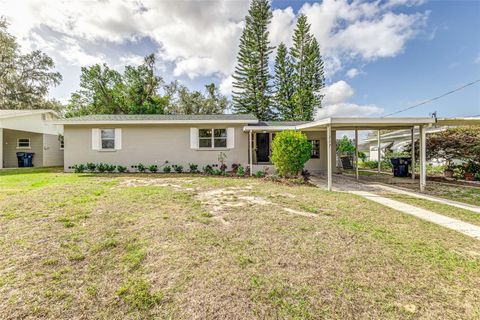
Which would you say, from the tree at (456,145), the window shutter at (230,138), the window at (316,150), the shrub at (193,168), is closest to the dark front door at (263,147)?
the window shutter at (230,138)

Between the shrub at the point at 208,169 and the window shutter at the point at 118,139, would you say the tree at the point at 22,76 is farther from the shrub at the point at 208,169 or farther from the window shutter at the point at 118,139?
the shrub at the point at 208,169

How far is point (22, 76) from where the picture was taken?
24922 mm

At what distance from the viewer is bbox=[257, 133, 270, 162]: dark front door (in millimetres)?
13977

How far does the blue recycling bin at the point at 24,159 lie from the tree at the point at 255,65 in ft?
61.1

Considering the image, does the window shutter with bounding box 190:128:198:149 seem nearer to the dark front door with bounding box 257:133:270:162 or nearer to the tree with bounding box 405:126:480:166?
the dark front door with bounding box 257:133:270:162

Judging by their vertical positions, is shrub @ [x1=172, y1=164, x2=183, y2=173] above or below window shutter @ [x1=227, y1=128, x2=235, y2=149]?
below

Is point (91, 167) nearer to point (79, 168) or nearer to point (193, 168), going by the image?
point (79, 168)

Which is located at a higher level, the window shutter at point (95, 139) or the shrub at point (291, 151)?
the window shutter at point (95, 139)

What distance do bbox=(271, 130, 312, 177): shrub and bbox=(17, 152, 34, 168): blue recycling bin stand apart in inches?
→ 655

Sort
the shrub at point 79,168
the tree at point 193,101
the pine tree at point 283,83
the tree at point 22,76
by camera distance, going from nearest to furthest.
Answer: the shrub at point 79,168
the tree at point 22,76
the pine tree at point 283,83
the tree at point 193,101

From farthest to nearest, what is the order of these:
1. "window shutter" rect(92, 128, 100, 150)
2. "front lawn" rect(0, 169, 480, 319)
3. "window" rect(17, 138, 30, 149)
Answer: "window" rect(17, 138, 30, 149)
"window shutter" rect(92, 128, 100, 150)
"front lawn" rect(0, 169, 480, 319)

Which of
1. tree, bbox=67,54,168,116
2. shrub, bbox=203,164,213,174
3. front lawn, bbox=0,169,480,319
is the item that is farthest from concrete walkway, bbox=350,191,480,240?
tree, bbox=67,54,168,116

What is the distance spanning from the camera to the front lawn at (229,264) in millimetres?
2045

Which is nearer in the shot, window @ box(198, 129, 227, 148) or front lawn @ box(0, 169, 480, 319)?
front lawn @ box(0, 169, 480, 319)
